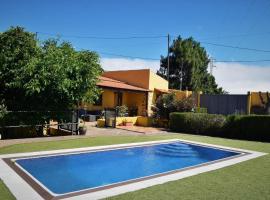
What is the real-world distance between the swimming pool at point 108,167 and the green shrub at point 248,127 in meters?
4.44

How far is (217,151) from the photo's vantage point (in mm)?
14820

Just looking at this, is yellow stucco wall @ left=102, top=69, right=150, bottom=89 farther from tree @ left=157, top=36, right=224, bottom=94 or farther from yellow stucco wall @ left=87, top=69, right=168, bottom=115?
tree @ left=157, top=36, right=224, bottom=94

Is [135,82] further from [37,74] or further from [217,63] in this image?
[217,63]

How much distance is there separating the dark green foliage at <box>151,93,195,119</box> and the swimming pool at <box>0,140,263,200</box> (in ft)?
23.9

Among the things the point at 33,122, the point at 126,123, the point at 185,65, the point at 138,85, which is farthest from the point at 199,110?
the point at 185,65

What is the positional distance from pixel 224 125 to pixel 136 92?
32.5ft

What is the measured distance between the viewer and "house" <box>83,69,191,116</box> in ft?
93.5

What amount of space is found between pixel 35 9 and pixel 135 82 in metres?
12.2

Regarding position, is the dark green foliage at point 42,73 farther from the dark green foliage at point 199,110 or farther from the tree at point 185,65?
the tree at point 185,65

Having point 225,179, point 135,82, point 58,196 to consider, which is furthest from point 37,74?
point 135,82

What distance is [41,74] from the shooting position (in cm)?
1505

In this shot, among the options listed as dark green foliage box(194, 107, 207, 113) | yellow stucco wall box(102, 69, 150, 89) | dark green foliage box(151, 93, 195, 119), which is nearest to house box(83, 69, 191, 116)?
yellow stucco wall box(102, 69, 150, 89)

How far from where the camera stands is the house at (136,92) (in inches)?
1121

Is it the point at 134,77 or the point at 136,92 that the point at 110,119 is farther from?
the point at 134,77
